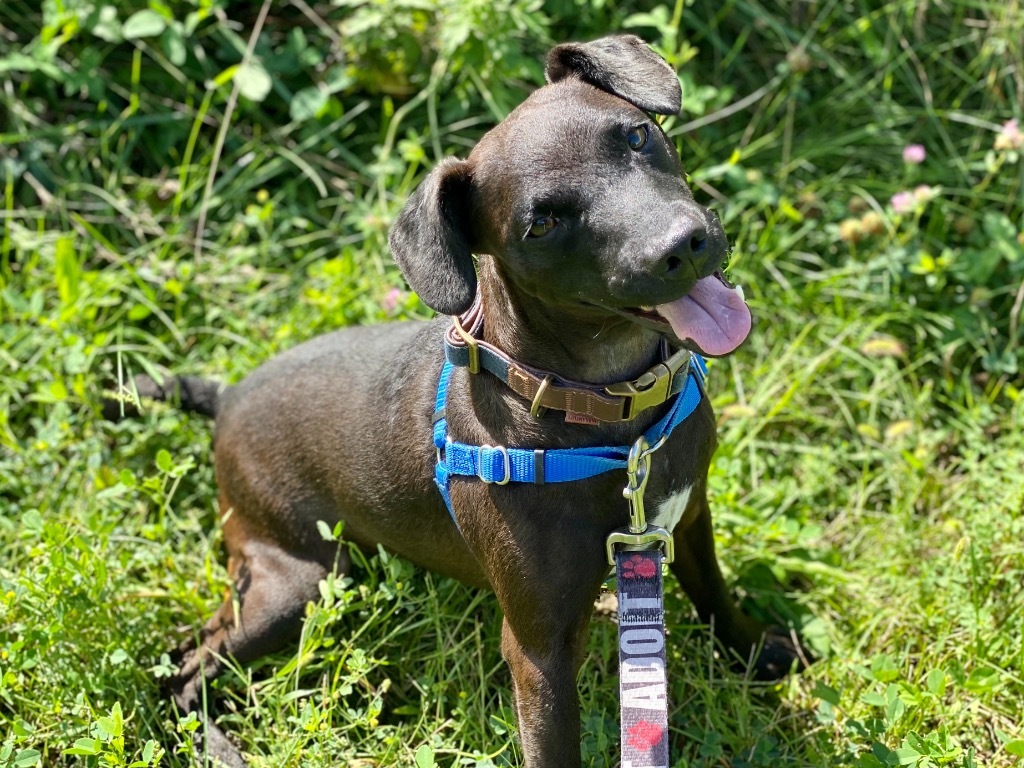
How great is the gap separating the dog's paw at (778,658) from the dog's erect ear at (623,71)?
162 cm

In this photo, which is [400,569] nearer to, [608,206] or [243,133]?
[608,206]

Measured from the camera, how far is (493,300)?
8.42ft

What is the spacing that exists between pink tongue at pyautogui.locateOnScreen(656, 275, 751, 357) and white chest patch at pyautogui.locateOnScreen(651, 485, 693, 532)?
0.47 m

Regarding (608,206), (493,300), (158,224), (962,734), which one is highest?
(608,206)

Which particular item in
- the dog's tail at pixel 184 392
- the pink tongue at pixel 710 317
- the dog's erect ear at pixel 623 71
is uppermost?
the dog's erect ear at pixel 623 71

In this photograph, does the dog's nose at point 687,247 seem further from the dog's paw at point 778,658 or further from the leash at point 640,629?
the dog's paw at point 778,658

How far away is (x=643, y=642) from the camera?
251 centimetres

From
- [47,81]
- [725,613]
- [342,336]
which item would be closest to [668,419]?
[725,613]

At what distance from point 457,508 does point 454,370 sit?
1.12 feet

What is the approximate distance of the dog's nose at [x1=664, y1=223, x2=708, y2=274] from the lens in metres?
2.20

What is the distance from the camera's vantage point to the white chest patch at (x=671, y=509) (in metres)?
2.62

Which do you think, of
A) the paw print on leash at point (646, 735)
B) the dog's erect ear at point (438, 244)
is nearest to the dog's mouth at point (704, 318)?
the dog's erect ear at point (438, 244)

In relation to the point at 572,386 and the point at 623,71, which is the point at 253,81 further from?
the point at 572,386

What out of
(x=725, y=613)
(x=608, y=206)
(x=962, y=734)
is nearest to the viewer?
(x=608, y=206)
